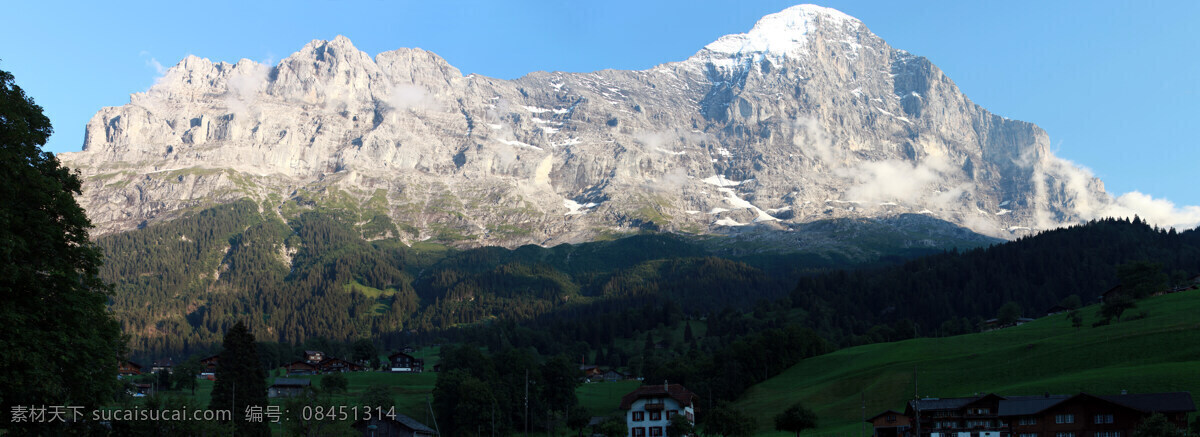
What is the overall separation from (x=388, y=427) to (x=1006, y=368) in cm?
7883

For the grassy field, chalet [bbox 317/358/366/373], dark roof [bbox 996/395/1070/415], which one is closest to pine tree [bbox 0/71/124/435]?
the grassy field

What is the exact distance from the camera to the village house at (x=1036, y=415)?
70750mm

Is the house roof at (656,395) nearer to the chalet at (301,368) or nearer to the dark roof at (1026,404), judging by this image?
the dark roof at (1026,404)

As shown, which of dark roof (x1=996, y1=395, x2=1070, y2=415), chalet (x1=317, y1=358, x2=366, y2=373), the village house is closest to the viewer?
the village house

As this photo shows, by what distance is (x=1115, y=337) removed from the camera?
369ft

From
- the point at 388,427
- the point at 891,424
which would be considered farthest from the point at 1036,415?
the point at 388,427

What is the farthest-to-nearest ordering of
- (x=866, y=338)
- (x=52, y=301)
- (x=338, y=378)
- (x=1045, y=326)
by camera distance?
(x=866, y=338) < (x=1045, y=326) < (x=338, y=378) < (x=52, y=301)

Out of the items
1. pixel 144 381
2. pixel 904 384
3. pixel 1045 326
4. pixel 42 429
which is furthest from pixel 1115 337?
pixel 144 381

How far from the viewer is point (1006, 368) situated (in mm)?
111438

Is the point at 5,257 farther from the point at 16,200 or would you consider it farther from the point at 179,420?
the point at 179,420

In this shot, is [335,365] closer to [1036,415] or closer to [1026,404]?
[1026,404]

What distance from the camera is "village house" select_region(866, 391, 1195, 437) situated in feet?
232

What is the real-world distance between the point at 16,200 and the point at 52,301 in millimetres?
3650

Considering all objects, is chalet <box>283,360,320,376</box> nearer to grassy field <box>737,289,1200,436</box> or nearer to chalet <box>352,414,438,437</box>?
chalet <box>352,414,438,437</box>
